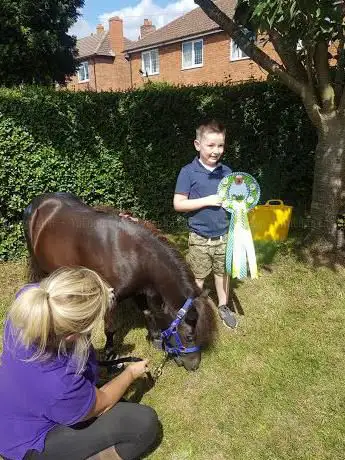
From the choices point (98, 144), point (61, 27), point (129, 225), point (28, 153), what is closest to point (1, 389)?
point (129, 225)

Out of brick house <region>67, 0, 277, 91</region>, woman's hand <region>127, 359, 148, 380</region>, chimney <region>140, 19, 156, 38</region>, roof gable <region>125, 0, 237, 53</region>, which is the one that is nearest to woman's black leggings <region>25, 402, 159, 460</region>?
woman's hand <region>127, 359, 148, 380</region>

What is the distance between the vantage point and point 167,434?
2.72 meters

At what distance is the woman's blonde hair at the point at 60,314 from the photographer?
178 centimetres

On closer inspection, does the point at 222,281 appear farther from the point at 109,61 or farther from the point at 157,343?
the point at 109,61

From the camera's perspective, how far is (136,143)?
6203 mm

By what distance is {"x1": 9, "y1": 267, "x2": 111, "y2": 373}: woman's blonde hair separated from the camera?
1776mm

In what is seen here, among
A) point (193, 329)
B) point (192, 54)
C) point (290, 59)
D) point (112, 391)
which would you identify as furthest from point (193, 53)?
point (112, 391)

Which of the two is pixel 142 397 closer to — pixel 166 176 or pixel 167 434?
pixel 167 434

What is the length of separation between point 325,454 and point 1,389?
1.97 m

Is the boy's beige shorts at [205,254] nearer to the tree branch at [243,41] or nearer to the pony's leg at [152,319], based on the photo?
the pony's leg at [152,319]

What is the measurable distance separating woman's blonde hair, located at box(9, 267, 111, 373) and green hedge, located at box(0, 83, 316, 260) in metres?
3.71

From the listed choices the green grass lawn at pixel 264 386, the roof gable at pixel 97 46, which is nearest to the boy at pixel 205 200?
the green grass lawn at pixel 264 386

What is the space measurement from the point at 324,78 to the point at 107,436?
4371 mm

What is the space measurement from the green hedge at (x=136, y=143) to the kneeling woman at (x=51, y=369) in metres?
3.70
